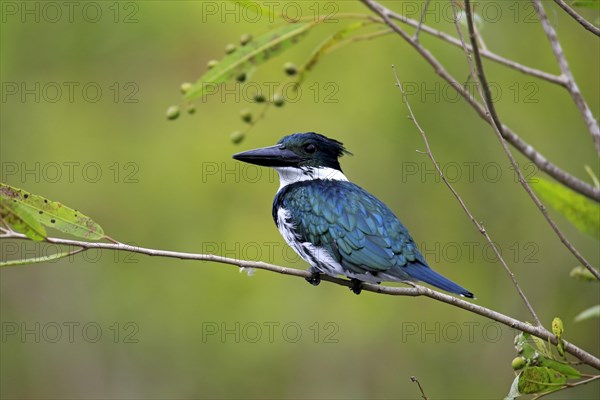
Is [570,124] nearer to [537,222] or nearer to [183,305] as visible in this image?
[537,222]

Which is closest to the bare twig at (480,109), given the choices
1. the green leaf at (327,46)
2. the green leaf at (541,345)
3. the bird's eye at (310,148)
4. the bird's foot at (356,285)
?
the green leaf at (541,345)

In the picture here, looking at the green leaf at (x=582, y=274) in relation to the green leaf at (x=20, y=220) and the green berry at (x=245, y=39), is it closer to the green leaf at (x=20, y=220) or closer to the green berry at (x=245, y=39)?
the green berry at (x=245, y=39)

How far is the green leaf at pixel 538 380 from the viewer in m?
2.41

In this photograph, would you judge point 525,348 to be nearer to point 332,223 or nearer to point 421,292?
point 421,292

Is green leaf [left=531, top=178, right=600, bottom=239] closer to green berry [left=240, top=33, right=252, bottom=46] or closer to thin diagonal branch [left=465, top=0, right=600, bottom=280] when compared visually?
thin diagonal branch [left=465, top=0, right=600, bottom=280]

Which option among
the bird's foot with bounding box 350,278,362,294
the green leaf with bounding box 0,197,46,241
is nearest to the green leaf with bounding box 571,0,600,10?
the bird's foot with bounding box 350,278,362,294

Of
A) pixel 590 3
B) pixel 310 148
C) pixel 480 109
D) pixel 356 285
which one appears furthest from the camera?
pixel 310 148

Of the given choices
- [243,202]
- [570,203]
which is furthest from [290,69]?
[243,202]

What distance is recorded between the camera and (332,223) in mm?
3816

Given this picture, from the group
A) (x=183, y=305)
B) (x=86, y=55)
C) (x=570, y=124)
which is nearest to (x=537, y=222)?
(x=570, y=124)

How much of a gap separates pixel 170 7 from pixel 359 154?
1999 millimetres

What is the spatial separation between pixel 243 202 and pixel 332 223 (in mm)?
2867

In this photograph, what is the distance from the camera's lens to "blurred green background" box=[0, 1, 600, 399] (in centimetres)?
631

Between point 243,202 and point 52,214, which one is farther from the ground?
point 243,202
